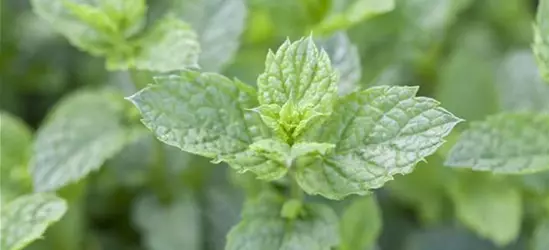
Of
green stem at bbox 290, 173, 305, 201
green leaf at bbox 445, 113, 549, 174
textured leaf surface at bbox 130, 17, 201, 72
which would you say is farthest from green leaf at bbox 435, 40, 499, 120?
textured leaf surface at bbox 130, 17, 201, 72

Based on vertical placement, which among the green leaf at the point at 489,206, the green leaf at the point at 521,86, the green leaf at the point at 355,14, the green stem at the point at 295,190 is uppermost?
the green leaf at the point at 355,14

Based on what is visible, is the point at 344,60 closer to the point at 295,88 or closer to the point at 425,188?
the point at 295,88

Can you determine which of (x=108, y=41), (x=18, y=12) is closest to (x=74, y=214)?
(x=108, y=41)

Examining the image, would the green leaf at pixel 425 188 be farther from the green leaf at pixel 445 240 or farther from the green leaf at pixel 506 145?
the green leaf at pixel 506 145

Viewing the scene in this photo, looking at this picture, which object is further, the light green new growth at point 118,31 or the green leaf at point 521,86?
the green leaf at point 521,86

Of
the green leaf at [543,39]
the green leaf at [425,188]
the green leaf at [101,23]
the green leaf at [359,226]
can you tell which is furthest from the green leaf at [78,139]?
the green leaf at [543,39]

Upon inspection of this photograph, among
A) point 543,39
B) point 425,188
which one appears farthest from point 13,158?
point 543,39

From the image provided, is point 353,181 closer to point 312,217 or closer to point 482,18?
point 312,217
